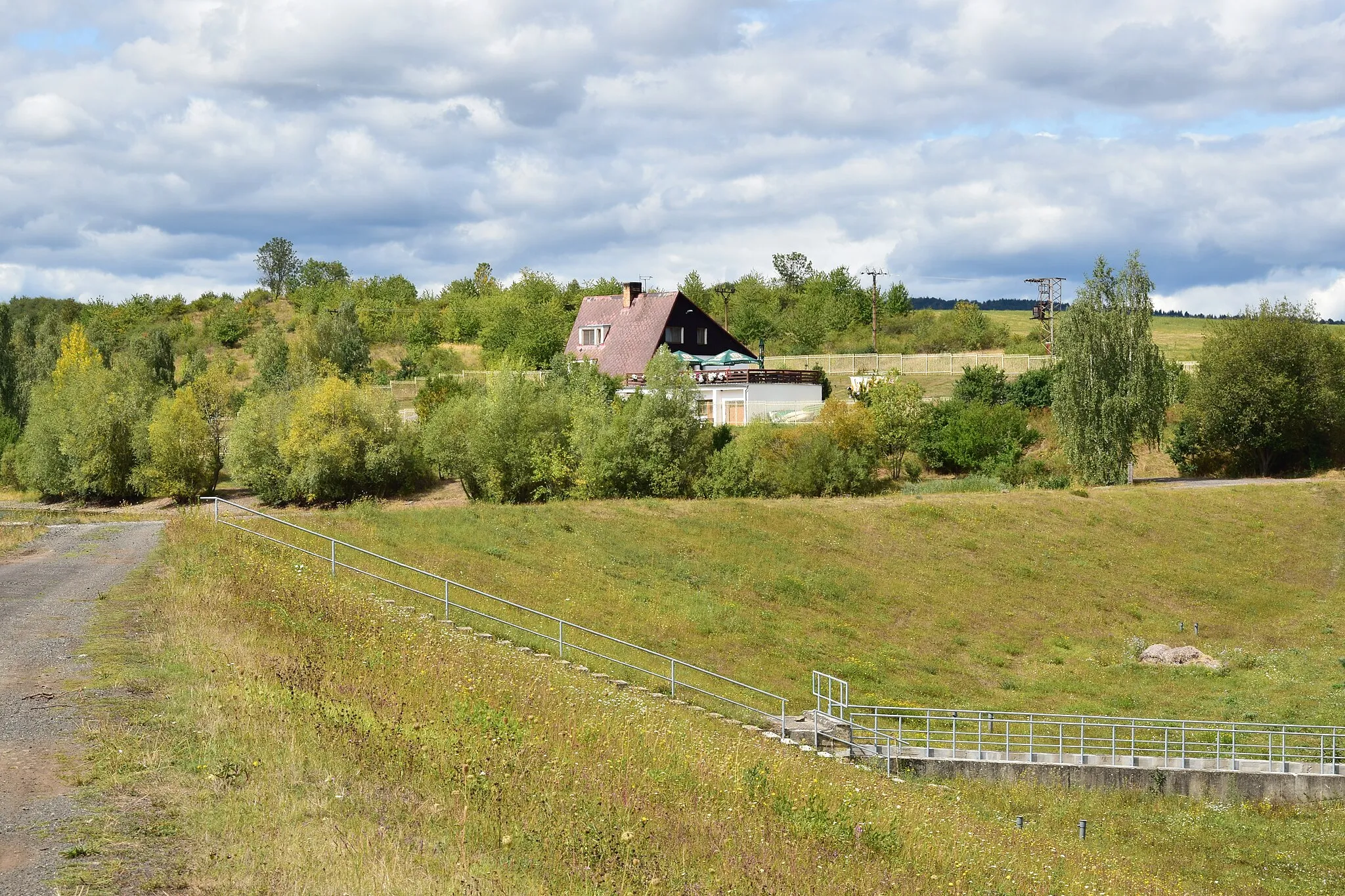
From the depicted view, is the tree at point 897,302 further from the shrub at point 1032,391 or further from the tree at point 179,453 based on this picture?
the tree at point 179,453

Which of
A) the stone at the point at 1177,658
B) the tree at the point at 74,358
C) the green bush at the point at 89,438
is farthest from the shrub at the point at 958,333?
the tree at the point at 74,358

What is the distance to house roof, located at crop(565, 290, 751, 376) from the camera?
8025 centimetres

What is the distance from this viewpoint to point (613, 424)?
58906 millimetres

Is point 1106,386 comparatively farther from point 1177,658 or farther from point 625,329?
point 625,329

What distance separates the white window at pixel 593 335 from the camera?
85.1 meters

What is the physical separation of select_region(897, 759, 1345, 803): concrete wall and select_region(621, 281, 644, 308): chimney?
62.9 meters

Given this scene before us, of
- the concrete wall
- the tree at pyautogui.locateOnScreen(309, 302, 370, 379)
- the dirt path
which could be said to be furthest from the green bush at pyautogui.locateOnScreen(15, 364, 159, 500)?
the concrete wall

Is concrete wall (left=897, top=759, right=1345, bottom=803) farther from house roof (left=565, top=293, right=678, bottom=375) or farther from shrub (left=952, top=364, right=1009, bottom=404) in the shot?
house roof (left=565, top=293, right=678, bottom=375)

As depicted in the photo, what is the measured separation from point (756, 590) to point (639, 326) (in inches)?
1752

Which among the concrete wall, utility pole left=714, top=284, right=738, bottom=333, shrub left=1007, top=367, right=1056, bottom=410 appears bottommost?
the concrete wall

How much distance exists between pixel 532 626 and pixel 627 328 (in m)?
54.8

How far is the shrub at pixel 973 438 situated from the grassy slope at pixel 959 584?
10.5 metres

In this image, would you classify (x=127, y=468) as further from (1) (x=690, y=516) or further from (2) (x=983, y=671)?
(2) (x=983, y=671)

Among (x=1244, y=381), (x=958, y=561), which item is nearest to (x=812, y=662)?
(x=958, y=561)
